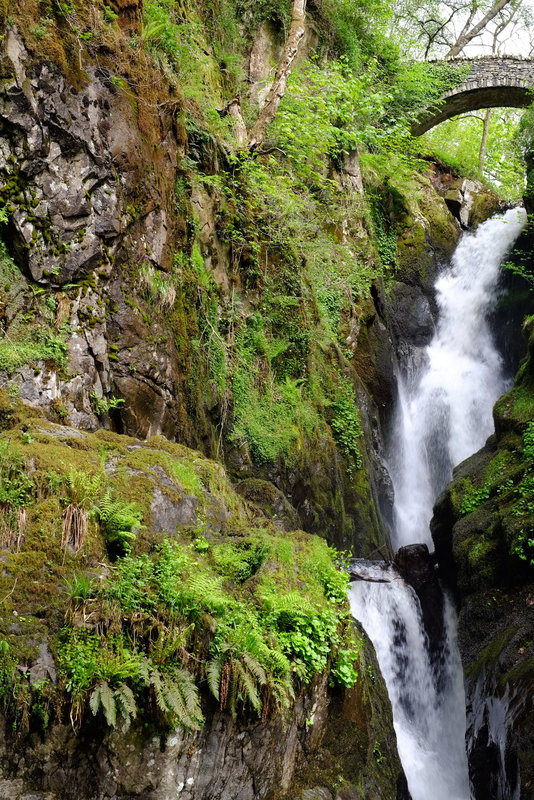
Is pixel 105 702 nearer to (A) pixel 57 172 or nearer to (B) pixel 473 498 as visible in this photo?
(A) pixel 57 172

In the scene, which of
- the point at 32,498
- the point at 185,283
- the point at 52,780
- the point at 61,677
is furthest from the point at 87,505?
the point at 185,283

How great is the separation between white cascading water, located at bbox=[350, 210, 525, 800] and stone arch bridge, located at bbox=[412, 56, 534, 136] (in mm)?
4902

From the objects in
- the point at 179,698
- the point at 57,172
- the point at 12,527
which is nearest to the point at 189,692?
the point at 179,698

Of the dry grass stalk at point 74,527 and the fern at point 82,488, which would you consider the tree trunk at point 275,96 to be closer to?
the fern at point 82,488

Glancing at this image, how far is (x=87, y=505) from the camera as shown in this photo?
4324 mm

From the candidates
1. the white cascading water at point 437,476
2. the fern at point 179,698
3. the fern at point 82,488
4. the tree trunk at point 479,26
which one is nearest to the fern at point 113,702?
the fern at point 179,698

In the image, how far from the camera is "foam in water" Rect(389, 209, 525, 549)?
14.7 m

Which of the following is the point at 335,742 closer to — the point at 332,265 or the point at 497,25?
the point at 332,265

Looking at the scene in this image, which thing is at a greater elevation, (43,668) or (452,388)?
(452,388)

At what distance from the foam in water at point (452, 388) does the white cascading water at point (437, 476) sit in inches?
1.1

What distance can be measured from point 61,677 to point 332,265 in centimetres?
1112

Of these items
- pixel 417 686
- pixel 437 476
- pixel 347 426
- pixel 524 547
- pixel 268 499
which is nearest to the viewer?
pixel 524 547

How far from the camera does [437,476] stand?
1499 centimetres

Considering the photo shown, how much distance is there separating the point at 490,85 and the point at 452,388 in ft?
40.6
